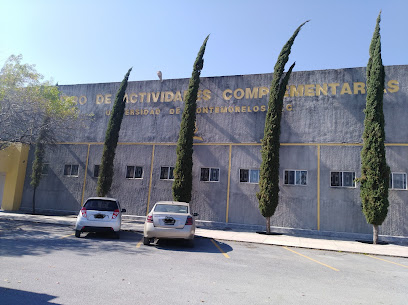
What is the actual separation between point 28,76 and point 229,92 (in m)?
10.6

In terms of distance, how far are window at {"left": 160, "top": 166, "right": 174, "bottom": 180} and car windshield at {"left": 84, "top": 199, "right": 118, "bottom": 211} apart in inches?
257

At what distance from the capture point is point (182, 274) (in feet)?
21.1

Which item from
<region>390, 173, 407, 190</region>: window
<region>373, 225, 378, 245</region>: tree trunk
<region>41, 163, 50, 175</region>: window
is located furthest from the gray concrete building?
<region>373, 225, 378, 245</region>: tree trunk

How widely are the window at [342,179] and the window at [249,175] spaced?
3836 millimetres

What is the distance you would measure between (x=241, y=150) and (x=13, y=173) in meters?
15.3

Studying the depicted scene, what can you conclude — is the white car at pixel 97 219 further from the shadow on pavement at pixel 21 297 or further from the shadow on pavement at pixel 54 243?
the shadow on pavement at pixel 21 297

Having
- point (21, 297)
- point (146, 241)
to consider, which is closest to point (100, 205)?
point (146, 241)

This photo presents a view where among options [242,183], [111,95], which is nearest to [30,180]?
[111,95]

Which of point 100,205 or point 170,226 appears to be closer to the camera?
point 170,226

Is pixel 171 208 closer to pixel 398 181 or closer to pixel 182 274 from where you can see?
pixel 182 274

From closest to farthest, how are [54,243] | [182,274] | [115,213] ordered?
[182,274] → [54,243] → [115,213]

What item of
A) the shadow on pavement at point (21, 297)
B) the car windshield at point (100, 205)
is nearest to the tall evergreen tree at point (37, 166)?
the car windshield at point (100, 205)

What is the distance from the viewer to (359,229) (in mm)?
14523

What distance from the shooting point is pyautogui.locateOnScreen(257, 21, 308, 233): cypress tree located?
14.7m
